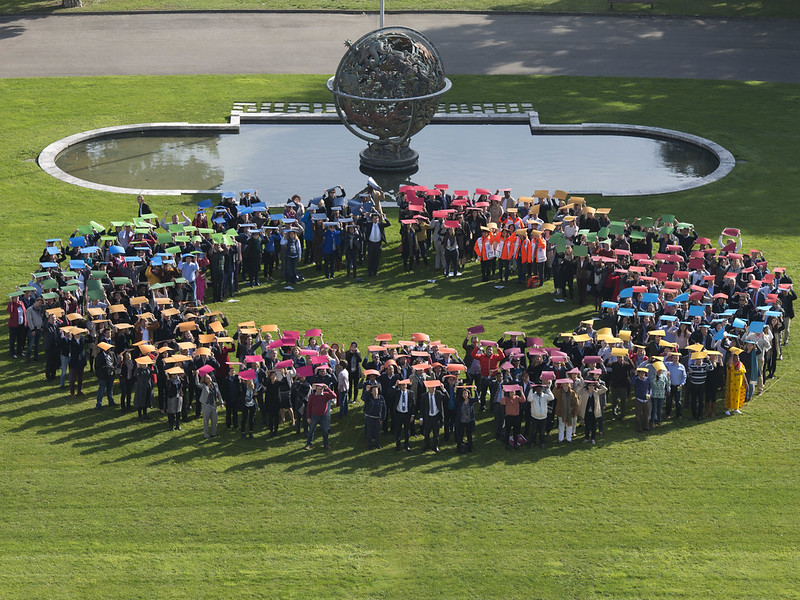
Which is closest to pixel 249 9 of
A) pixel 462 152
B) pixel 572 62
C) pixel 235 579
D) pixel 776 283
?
pixel 572 62

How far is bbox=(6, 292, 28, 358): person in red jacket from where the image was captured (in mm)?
27344

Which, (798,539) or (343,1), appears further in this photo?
(343,1)

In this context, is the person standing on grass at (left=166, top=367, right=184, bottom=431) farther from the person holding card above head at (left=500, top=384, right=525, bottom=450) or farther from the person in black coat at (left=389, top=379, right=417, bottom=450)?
the person holding card above head at (left=500, top=384, right=525, bottom=450)

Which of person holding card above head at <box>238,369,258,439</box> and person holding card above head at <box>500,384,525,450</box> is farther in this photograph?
person holding card above head at <box>238,369,258,439</box>

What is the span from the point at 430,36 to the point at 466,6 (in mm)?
6636

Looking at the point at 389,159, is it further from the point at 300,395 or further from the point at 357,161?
the point at 300,395

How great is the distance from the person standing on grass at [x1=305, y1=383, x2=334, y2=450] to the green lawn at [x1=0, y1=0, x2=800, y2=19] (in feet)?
133

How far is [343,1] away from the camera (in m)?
62.5

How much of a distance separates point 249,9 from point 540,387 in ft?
138

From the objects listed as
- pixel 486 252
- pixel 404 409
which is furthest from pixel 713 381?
pixel 486 252

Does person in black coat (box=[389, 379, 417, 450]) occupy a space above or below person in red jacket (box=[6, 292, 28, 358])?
below

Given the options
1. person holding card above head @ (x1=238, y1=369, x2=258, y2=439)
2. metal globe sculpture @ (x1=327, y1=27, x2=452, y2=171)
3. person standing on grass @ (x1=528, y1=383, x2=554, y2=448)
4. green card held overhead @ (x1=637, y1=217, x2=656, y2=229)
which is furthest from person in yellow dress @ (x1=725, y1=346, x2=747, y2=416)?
metal globe sculpture @ (x1=327, y1=27, x2=452, y2=171)

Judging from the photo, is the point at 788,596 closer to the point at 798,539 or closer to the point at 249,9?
the point at 798,539

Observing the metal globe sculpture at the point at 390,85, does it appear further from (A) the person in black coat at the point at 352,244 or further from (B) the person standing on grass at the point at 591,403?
(B) the person standing on grass at the point at 591,403
